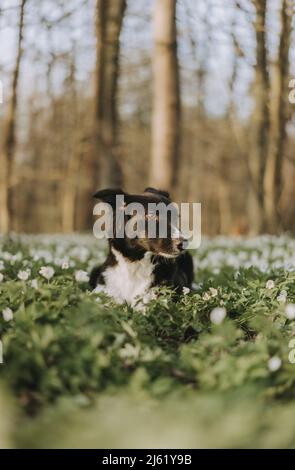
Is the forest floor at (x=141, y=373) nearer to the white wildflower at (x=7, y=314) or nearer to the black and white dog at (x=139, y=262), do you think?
the white wildflower at (x=7, y=314)

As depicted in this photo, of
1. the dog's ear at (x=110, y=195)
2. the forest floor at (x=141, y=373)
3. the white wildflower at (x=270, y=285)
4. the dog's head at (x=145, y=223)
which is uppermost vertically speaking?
the dog's ear at (x=110, y=195)

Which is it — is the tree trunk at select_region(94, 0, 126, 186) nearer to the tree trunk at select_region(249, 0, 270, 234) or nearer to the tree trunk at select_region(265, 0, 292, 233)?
the tree trunk at select_region(249, 0, 270, 234)

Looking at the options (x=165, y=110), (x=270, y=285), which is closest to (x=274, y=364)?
(x=270, y=285)

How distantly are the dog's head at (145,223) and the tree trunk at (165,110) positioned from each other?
6.50m

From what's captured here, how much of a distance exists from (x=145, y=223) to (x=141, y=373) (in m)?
2.82

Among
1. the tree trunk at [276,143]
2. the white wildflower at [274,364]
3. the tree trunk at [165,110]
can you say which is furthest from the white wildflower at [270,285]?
the tree trunk at [276,143]

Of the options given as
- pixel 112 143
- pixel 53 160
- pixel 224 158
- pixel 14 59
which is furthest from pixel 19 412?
pixel 224 158

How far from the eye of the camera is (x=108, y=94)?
17.6 meters

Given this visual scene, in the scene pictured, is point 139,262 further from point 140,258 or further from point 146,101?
point 146,101

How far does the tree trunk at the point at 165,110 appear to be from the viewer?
13047 millimetres

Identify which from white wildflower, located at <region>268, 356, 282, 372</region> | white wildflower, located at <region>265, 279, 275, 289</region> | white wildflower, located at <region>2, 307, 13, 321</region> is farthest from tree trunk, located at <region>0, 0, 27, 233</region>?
white wildflower, located at <region>268, 356, 282, 372</region>

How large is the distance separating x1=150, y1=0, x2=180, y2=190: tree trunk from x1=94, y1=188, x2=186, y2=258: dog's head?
21.3 ft

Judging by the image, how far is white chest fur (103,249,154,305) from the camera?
6129mm

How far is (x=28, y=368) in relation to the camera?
12.0 ft
